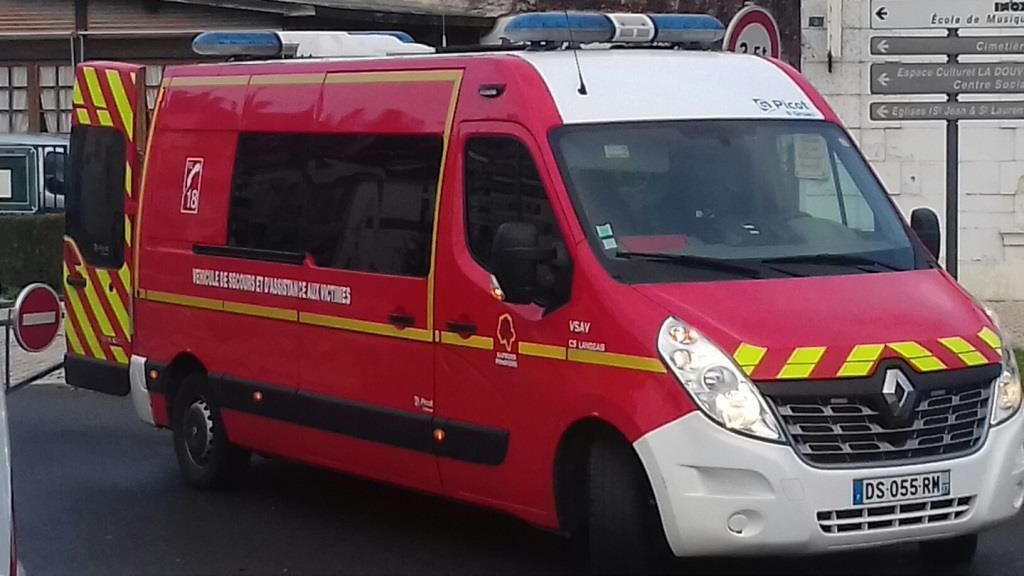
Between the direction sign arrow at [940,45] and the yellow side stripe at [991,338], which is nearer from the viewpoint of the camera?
the yellow side stripe at [991,338]

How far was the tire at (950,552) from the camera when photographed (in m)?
8.02

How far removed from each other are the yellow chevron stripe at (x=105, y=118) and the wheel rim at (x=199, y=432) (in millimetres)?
1983

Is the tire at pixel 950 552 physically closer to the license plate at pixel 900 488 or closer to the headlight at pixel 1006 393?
Answer: the headlight at pixel 1006 393

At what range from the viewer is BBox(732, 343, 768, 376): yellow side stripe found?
22.9ft

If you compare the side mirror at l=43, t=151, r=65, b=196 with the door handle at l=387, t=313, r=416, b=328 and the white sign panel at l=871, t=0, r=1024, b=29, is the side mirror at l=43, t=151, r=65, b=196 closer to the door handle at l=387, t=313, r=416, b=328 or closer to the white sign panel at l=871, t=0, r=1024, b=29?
the white sign panel at l=871, t=0, r=1024, b=29

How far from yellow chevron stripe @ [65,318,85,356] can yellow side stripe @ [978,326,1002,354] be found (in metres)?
5.97

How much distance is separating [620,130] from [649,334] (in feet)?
3.89

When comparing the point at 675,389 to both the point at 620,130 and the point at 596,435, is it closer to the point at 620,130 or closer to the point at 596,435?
the point at 596,435

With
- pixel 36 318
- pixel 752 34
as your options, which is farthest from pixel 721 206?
pixel 36 318

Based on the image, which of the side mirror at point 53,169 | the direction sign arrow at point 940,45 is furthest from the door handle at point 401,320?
the side mirror at point 53,169

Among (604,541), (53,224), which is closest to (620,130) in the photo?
(604,541)

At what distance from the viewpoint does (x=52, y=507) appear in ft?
32.9

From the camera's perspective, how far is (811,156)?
27.5 ft

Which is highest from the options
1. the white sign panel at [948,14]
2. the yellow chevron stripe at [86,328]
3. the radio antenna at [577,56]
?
the white sign panel at [948,14]
